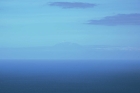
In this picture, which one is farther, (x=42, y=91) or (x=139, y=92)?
(x=42, y=91)

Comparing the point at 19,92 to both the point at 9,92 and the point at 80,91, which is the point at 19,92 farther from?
the point at 80,91

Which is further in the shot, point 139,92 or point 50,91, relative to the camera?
point 50,91

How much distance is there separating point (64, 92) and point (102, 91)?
114 inches

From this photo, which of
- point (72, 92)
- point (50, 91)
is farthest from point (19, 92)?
point (72, 92)

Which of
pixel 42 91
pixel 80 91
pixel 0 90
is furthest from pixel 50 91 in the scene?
pixel 0 90

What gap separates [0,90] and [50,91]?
3734 mm

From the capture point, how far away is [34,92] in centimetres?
2336

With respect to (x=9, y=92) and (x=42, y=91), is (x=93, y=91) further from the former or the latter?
(x=9, y=92)

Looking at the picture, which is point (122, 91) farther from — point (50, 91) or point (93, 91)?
point (50, 91)

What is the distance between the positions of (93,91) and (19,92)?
538 centimetres

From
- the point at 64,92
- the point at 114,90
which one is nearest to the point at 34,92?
the point at 64,92

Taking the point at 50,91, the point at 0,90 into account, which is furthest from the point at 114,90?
the point at 0,90

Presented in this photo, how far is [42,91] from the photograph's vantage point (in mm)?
23750

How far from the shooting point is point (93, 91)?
23578 millimetres
